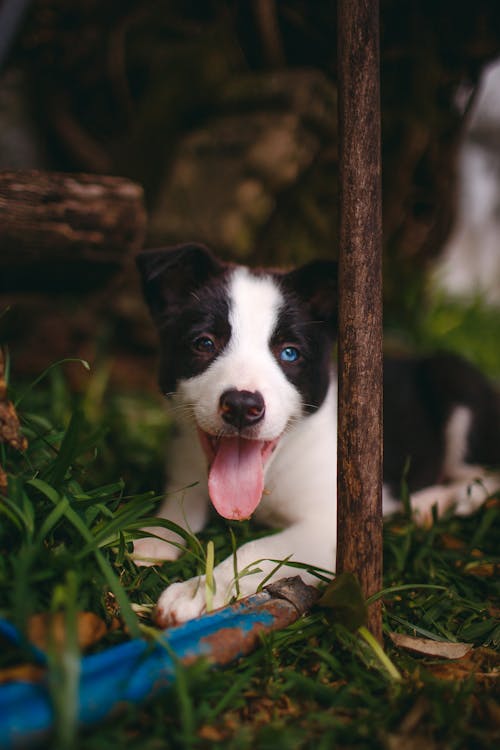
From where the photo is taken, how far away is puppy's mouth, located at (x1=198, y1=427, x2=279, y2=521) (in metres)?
2.19

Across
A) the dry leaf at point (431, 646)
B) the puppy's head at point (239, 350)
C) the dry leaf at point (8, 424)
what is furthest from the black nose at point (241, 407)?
the dry leaf at point (431, 646)

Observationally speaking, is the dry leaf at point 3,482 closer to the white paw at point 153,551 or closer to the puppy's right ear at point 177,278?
the white paw at point 153,551

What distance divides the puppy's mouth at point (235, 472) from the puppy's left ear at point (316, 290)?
609 millimetres

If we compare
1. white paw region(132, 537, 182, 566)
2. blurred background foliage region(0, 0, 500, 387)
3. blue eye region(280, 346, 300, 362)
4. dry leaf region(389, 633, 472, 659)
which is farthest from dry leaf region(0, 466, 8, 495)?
blurred background foliage region(0, 0, 500, 387)

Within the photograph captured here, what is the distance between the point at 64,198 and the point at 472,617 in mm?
2330

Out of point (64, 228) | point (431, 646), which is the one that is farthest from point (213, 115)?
point (431, 646)

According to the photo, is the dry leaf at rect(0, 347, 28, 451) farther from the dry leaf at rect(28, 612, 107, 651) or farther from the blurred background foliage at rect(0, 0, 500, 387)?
the blurred background foliage at rect(0, 0, 500, 387)

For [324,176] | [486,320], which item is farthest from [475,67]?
[486,320]

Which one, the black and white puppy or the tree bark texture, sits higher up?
the tree bark texture

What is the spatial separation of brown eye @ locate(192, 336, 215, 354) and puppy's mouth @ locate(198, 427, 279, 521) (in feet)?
1.02

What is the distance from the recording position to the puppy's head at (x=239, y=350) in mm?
2195

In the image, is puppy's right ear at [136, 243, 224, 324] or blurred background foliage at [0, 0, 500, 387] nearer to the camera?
puppy's right ear at [136, 243, 224, 324]

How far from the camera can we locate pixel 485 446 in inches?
140

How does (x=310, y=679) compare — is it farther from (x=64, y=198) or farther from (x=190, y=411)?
(x=64, y=198)
